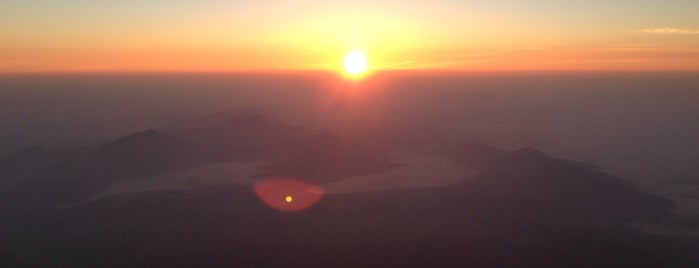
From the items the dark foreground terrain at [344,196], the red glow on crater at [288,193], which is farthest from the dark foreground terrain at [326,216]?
the red glow on crater at [288,193]

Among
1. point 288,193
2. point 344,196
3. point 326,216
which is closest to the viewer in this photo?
point 326,216

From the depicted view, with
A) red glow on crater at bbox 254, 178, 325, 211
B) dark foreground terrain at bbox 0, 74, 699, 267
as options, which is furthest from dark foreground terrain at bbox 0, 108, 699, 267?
red glow on crater at bbox 254, 178, 325, 211

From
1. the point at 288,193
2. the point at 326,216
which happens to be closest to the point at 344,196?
the point at 288,193

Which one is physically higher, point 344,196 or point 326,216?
point 344,196

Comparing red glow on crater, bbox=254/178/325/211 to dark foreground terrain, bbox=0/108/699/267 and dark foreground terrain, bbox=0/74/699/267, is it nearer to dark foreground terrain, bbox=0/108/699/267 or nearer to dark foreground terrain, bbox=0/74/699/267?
dark foreground terrain, bbox=0/74/699/267

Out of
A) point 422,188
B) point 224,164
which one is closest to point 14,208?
point 224,164

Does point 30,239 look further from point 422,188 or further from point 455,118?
point 455,118

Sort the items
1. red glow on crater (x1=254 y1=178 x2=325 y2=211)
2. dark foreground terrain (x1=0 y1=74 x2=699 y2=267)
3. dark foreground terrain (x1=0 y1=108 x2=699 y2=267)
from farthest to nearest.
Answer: red glow on crater (x1=254 y1=178 x2=325 y2=211) < dark foreground terrain (x1=0 y1=74 x2=699 y2=267) < dark foreground terrain (x1=0 y1=108 x2=699 y2=267)

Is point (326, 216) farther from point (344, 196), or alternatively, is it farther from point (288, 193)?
point (288, 193)

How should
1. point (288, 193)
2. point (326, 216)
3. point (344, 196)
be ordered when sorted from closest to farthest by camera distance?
1. point (326, 216)
2. point (344, 196)
3. point (288, 193)
